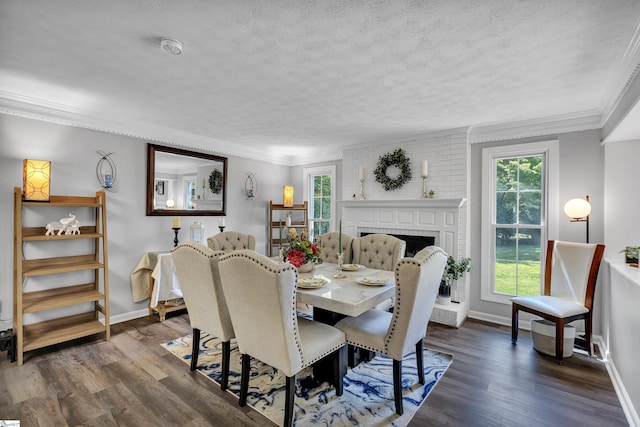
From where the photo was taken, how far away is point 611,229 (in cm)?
307

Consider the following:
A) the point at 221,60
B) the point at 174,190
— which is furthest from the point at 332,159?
the point at 221,60

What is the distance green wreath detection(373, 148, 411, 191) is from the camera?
4.34 metres

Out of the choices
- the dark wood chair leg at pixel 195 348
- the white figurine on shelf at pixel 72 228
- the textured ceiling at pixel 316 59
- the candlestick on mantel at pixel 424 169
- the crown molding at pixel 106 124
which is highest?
the textured ceiling at pixel 316 59

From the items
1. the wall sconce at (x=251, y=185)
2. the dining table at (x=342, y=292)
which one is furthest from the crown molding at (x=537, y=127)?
the wall sconce at (x=251, y=185)

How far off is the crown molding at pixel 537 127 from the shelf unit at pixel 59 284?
4397 mm

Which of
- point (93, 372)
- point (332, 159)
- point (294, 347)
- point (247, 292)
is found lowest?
point (93, 372)

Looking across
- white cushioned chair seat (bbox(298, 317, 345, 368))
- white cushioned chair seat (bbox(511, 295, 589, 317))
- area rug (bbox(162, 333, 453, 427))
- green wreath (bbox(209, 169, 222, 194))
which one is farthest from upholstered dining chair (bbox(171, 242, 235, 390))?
white cushioned chair seat (bbox(511, 295, 589, 317))

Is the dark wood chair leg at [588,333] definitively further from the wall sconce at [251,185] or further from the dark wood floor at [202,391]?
the wall sconce at [251,185]

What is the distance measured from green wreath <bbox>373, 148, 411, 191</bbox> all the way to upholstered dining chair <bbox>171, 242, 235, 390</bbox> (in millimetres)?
2922

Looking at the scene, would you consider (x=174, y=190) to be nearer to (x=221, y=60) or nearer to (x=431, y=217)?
(x=221, y=60)

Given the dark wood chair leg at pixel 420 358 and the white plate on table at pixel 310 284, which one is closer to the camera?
the white plate on table at pixel 310 284

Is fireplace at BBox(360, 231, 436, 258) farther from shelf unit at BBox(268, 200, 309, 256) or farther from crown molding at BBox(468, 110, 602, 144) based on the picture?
shelf unit at BBox(268, 200, 309, 256)

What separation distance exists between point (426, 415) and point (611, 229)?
2.70 meters

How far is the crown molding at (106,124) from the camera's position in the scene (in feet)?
9.62
